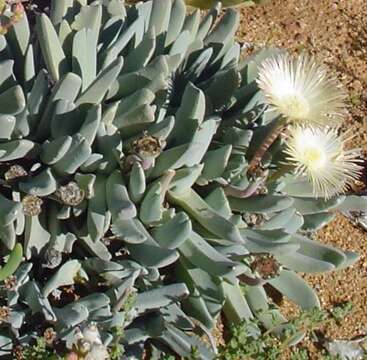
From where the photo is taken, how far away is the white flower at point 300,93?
100 inches

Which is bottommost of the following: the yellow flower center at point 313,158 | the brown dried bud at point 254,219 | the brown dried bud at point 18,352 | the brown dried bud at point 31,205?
the brown dried bud at point 18,352

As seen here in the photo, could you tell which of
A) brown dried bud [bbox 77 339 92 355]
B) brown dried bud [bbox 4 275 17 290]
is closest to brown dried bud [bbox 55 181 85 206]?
brown dried bud [bbox 4 275 17 290]

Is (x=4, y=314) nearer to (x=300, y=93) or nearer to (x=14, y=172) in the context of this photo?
(x=14, y=172)

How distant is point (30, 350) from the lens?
2559 mm

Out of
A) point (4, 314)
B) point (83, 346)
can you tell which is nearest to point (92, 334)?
point (83, 346)

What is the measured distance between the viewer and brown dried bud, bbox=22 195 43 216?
2615mm

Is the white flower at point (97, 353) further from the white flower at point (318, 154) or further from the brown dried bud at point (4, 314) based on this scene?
the white flower at point (318, 154)

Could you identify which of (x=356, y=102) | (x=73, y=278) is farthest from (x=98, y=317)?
(x=356, y=102)

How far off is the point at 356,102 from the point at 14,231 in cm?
155

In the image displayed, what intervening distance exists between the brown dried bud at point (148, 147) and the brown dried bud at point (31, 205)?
0.30m

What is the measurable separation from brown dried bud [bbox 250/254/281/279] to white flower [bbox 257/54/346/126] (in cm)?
43

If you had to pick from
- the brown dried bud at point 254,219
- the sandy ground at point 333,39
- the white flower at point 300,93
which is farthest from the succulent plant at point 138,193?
the sandy ground at point 333,39

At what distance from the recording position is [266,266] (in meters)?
2.77

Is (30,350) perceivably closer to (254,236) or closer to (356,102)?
(254,236)
